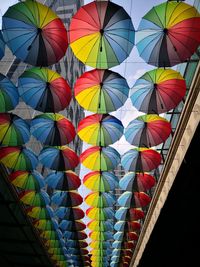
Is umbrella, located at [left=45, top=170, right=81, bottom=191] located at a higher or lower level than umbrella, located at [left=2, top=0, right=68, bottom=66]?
lower

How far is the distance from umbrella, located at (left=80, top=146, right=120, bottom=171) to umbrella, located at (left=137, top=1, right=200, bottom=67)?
16.1 ft

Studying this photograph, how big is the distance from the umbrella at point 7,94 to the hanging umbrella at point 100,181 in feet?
17.4

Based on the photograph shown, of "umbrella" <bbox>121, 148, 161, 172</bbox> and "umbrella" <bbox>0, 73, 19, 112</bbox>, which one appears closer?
"umbrella" <bbox>0, 73, 19, 112</bbox>

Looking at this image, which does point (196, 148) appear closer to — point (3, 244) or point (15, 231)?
point (15, 231)

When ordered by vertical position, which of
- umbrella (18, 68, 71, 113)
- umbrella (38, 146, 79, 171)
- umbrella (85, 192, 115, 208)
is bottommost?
umbrella (85, 192, 115, 208)

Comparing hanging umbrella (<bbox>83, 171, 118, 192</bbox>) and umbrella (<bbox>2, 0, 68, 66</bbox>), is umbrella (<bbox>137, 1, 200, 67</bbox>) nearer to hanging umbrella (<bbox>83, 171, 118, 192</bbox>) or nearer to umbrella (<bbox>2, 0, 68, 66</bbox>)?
umbrella (<bbox>2, 0, 68, 66</bbox>)

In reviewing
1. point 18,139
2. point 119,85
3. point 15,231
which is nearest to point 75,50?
point 119,85

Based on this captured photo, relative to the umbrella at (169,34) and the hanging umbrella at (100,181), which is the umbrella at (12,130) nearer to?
the hanging umbrella at (100,181)

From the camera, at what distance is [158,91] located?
9758 mm

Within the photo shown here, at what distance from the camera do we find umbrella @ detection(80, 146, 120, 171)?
40.5ft

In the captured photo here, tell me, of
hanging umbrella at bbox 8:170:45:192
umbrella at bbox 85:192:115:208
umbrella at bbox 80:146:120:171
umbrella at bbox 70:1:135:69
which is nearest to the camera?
umbrella at bbox 70:1:135:69

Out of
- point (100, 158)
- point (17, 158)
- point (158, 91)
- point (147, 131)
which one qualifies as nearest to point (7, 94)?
point (17, 158)

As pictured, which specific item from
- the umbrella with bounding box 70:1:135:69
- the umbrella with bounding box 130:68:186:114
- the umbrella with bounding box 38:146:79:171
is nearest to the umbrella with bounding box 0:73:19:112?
the umbrella with bounding box 70:1:135:69

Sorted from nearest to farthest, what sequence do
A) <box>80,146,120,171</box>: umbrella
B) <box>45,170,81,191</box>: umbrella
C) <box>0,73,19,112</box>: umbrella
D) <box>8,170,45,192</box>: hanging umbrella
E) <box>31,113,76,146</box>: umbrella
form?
<box>0,73,19,112</box>: umbrella, <box>31,113,76,146</box>: umbrella, <box>80,146,120,171</box>: umbrella, <box>45,170,81,191</box>: umbrella, <box>8,170,45,192</box>: hanging umbrella
